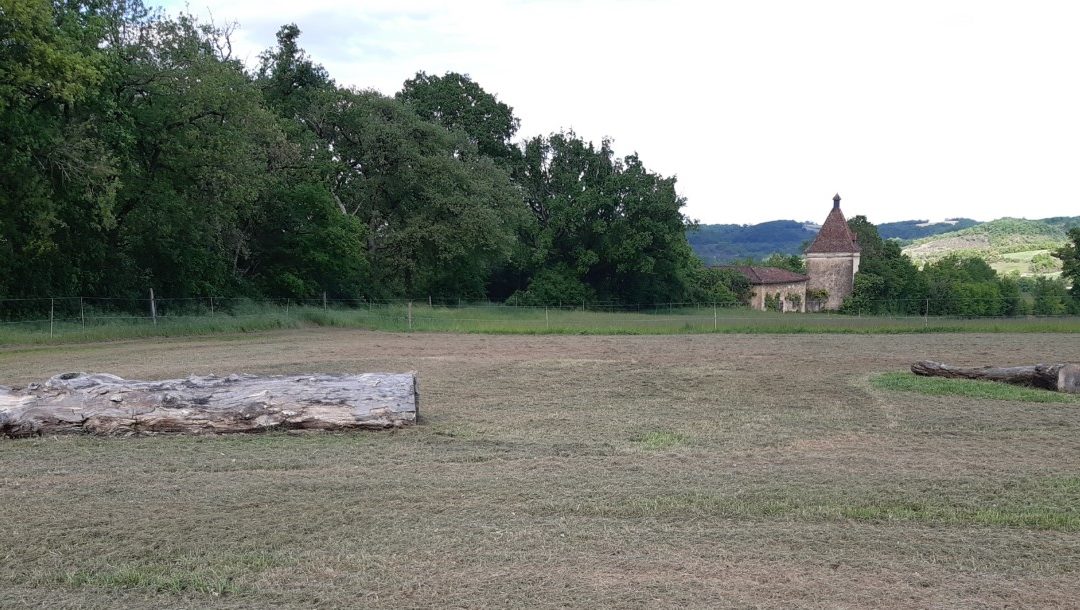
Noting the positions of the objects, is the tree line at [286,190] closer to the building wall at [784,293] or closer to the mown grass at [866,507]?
the building wall at [784,293]

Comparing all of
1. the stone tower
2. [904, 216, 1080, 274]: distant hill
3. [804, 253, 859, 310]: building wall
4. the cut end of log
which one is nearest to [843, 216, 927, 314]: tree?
[804, 253, 859, 310]: building wall

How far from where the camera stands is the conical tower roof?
205 feet

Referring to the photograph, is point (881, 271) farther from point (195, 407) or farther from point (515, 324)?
point (195, 407)

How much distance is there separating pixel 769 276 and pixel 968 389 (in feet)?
179

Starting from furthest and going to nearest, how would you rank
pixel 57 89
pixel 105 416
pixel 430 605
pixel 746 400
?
1. pixel 57 89
2. pixel 746 400
3. pixel 105 416
4. pixel 430 605

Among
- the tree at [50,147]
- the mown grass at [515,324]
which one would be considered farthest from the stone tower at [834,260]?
the tree at [50,147]

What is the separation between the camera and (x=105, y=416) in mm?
8805

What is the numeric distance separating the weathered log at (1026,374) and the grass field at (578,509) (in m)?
1.10

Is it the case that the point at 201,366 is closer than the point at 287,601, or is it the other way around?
the point at 287,601

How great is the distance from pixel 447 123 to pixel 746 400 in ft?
134

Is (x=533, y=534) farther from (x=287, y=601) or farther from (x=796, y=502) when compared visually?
(x=796, y=502)

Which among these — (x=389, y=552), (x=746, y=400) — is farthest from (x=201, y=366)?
(x=389, y=552)

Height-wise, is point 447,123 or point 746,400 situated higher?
point 447,123

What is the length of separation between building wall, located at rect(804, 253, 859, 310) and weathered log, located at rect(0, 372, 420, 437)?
58.9m
